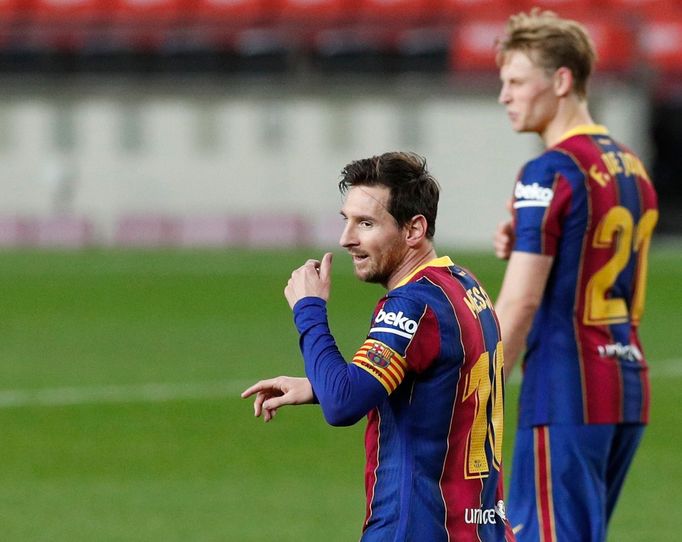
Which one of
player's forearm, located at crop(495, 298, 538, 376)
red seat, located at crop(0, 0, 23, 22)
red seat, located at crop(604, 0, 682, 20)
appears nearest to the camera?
player's forearm, located at crop(495, 298, 538, 376)

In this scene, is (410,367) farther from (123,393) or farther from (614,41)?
(614,41)

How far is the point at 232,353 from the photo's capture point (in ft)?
51.9

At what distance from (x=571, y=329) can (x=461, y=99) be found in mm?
24861

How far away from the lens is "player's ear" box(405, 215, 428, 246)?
4.21 meters

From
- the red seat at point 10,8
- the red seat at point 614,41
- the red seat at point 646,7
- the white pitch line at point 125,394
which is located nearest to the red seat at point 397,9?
the red seat at point 646,7

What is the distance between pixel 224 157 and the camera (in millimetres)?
30875

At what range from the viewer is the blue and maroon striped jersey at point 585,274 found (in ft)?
17.6

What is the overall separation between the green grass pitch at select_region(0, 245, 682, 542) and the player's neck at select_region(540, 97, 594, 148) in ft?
10.5

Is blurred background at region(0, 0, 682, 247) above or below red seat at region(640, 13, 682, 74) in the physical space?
below

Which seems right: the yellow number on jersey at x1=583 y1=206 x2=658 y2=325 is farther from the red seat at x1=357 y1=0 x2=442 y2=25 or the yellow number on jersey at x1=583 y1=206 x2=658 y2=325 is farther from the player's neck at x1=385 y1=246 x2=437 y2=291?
the red seat at x1=357 y1=0 x2=442 y2=25

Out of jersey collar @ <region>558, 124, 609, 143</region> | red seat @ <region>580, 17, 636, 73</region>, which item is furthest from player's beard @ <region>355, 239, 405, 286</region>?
red seat @ <region>580, 17, 636, 73</region>

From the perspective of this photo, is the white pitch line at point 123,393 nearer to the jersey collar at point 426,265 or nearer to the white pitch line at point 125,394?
the white pitch line at point 125,394

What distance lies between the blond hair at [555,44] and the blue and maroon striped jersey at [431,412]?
1464 millimetres

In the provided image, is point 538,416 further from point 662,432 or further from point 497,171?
point 497,171
